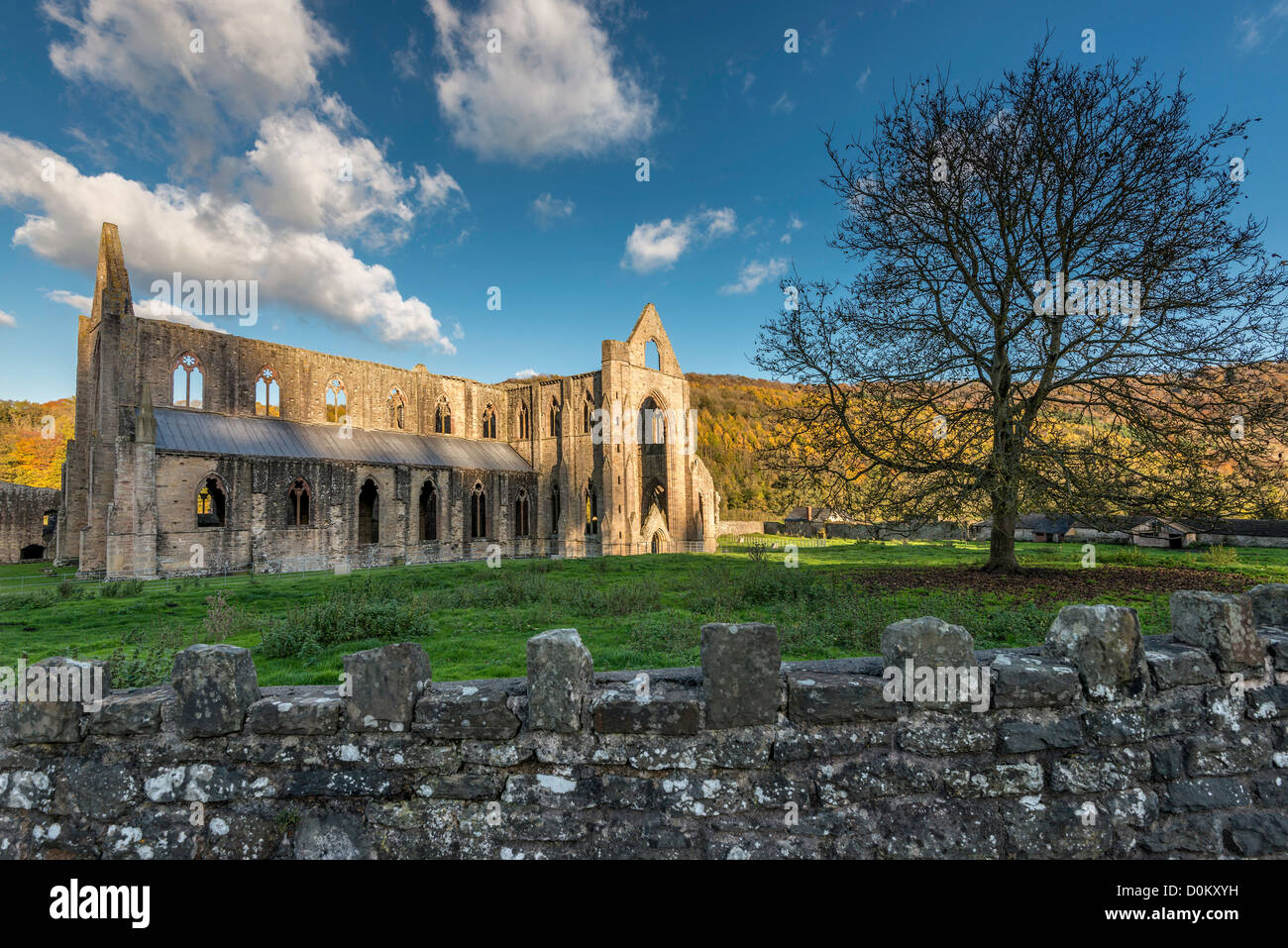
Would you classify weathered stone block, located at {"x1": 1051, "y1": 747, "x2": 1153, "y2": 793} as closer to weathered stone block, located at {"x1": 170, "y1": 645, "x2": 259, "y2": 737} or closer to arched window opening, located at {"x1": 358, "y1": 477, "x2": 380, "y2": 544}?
weathered stone block, located at {"x1": 170, "y1": 645, "x2": 259, "y2": 737}

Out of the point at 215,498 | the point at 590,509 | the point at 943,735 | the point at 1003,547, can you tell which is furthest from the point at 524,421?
the point at 943,735

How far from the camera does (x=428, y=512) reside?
34.3m

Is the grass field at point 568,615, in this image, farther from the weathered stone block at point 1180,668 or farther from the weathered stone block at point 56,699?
the weathered stone block at point 1180,668

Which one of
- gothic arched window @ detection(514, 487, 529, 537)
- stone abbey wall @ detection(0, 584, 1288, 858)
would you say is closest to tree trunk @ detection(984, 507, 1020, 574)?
stone abbey wall @ detection(0, 584, 1288, 858)

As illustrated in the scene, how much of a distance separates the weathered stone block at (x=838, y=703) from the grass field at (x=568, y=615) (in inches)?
103

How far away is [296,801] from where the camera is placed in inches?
128

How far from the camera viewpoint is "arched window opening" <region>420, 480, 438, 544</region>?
33500 mm

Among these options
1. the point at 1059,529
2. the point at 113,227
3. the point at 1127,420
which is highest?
the point at 113,227

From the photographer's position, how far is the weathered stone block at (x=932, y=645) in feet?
11.0

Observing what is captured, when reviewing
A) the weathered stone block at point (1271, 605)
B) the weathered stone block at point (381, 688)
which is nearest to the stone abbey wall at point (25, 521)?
the weathered stone block at point (381, 688)

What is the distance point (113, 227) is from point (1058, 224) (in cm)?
3599

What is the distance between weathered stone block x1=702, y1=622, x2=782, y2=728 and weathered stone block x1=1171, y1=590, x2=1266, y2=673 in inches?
116
